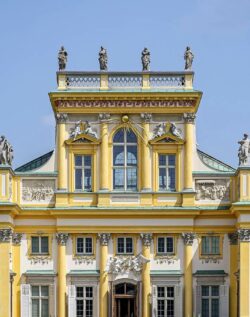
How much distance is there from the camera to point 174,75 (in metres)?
54.3

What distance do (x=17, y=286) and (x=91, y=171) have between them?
258 inches

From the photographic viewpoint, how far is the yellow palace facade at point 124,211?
174 ft

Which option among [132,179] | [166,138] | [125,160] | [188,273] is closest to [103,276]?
[188,273]

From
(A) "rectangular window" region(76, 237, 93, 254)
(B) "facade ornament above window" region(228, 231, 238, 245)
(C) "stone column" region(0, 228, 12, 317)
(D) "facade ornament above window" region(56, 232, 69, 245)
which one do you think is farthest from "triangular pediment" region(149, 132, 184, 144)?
(C) "stone column" region(0, 228, 12, 317)

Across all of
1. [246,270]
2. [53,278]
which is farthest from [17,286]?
[246,270]

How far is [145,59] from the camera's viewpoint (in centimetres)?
5438

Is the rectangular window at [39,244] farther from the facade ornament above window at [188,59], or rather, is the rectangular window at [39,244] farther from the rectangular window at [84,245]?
the facade ornament above window at [188,59]

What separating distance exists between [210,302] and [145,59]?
39.8 ft

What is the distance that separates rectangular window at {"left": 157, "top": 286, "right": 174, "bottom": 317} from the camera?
5309 cm

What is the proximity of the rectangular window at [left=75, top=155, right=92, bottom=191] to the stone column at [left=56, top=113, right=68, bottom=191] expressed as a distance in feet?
2.03

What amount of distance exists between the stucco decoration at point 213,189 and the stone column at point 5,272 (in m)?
9.37

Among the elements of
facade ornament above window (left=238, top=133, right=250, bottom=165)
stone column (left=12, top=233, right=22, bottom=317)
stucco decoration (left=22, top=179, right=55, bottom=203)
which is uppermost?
facade ornament above window (left=238, top=133, right=250, bottom=165)

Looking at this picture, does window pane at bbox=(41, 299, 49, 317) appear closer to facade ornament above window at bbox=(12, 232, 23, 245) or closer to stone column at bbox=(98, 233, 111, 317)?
stone column at bbox=(98, 233, 111, 317)

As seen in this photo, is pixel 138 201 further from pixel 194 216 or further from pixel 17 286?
pixel 17 286
